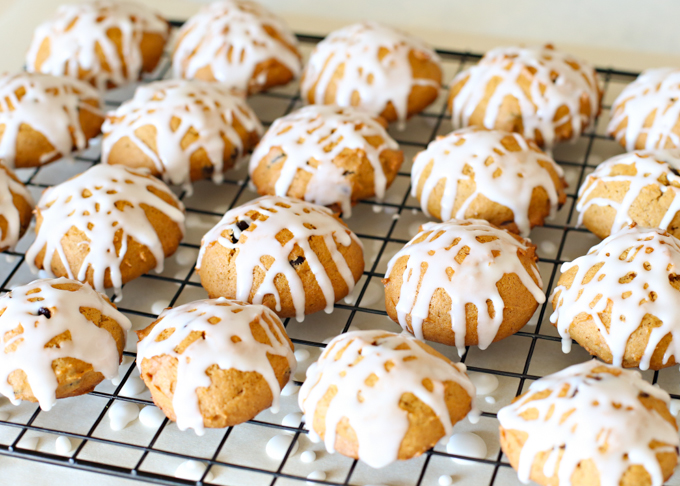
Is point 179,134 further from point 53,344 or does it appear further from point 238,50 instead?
point 53,344

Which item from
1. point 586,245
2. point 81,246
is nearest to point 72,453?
point 81,246

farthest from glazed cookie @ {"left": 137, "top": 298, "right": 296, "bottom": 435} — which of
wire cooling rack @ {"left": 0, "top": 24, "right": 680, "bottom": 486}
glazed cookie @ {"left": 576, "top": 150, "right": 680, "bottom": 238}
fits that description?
glazed cookie @ {"left": 576, "top": 150, "right": 680, "bottom": 238}

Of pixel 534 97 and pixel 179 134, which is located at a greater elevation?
pixel 534 97

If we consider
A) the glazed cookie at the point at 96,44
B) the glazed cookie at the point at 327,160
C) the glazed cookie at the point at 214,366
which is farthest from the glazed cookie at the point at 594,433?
the glazed cookie at the point at 96,44

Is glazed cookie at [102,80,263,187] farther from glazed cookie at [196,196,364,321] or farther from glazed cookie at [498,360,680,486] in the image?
glazed cookie at [498,360,680,486]

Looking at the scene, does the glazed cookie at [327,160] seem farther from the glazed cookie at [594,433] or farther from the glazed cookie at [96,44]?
Result: the glazed cookie at [594,433]

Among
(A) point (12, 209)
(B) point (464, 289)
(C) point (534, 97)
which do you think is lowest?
(A) point (12, 209)

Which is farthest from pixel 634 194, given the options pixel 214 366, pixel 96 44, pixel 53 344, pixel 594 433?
pixel 96 44
